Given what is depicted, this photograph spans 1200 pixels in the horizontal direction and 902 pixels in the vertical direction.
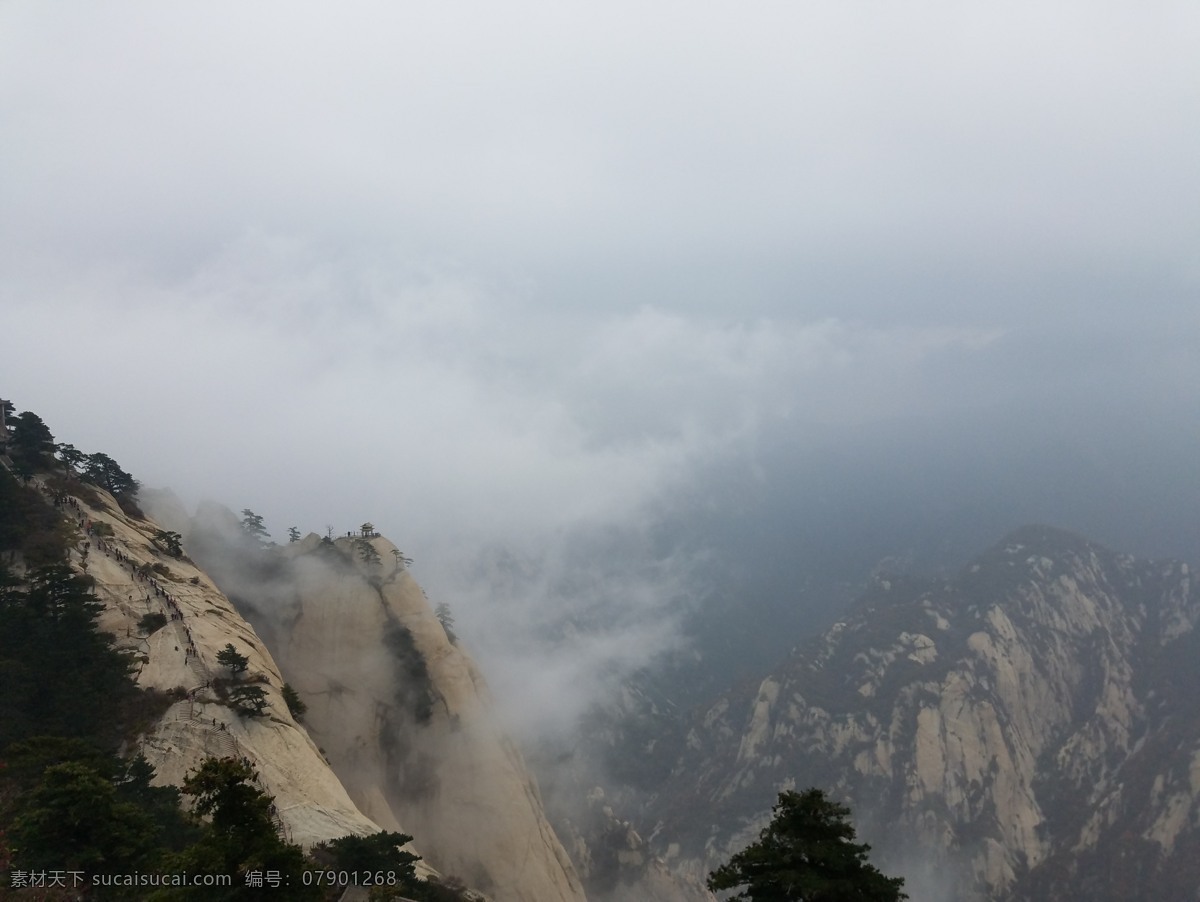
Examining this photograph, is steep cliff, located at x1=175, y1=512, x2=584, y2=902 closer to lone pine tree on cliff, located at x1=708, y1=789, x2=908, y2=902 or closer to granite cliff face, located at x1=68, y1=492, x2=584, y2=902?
granite cliff face, located at x1=68, y1=492, x2=584, y2=902

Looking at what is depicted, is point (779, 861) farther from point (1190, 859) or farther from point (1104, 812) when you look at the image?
point (1104, 812)

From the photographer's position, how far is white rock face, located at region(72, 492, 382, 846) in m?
44.2

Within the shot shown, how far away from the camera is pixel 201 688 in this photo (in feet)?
160

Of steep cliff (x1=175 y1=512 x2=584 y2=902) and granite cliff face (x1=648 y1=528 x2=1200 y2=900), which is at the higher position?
steep cliff (x1=175 y1=512 x2=584 y2=902)

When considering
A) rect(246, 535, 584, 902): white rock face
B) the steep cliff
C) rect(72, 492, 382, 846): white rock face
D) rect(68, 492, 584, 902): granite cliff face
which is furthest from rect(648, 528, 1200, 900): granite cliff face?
rect(72, 492, 382, 846): white rock face

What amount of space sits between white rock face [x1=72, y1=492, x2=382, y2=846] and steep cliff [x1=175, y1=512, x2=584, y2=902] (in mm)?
13937

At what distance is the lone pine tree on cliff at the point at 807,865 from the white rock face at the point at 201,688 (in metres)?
29.9

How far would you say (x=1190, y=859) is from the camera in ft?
467

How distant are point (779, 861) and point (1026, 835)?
192 m

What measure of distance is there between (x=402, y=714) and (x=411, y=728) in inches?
71.7

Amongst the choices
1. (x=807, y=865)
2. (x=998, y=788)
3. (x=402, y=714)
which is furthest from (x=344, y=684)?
(x=998, y=788)

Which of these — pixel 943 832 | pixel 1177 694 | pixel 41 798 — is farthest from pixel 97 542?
pixel 1177 694

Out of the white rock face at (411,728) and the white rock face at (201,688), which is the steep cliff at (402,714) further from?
the white rock face at (201,688)

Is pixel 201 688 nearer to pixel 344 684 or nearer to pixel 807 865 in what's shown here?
pixel 344 684
